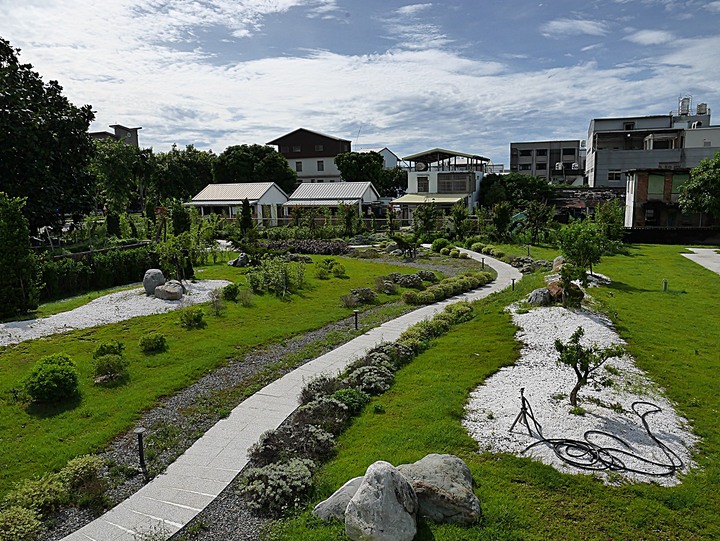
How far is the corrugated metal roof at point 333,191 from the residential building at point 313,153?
21.9 metres

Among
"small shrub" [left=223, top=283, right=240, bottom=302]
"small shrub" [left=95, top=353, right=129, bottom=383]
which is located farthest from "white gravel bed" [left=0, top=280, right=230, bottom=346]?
"small shrub" [left=95, top=353, right=129, bottom=383]

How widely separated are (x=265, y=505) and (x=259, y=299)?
44.5 feet

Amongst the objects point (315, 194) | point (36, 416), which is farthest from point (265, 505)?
point (315, 194)

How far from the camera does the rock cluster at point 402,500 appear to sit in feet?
19.4

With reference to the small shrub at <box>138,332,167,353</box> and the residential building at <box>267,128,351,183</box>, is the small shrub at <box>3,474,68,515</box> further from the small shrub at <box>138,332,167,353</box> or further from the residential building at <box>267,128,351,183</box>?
the residential building at <box>267,128,351,183</box>

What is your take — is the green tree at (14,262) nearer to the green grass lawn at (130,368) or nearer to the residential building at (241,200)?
the green grass lawn at (130,368)

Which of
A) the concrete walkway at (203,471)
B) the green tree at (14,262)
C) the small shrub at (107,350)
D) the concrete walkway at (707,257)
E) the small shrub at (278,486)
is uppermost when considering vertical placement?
the green tree at (14,262)

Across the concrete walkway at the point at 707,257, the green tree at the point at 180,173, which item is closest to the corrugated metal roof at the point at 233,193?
the green tree at the point at 180,173

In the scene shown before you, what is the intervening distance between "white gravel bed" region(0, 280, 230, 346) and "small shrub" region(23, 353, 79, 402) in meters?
5.18

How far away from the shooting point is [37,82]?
27.8 metres

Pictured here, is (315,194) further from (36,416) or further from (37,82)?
(36,416)

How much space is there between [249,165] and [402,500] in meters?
64.2

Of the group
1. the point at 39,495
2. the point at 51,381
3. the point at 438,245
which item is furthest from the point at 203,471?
→ the point at 438,245

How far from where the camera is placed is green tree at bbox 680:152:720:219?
30.3 metres
